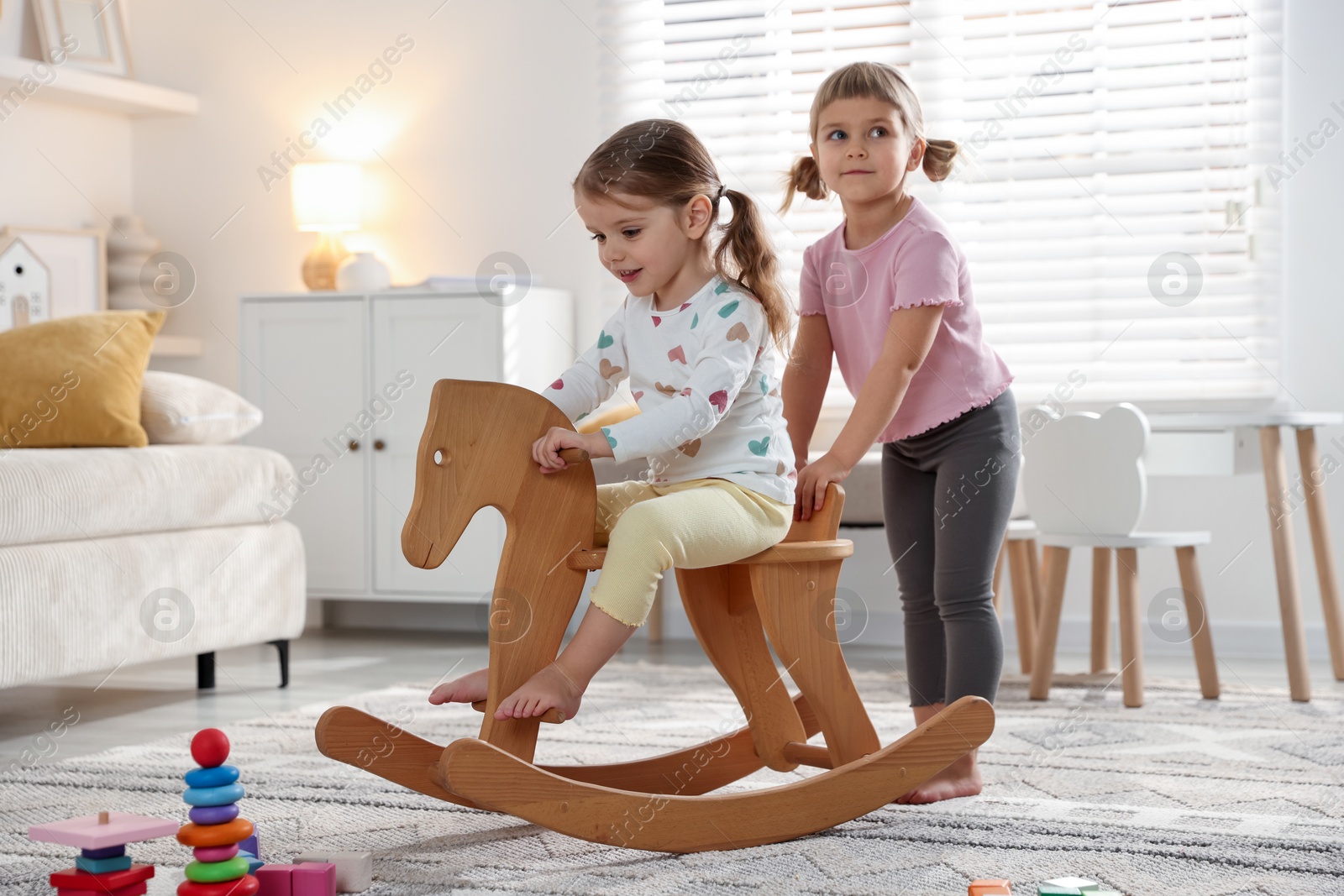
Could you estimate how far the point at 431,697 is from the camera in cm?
139

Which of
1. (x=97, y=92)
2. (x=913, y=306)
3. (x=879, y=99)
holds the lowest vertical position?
(x=913, y=306)

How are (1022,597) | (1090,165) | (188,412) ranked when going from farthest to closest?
(1090,165)
(1022,597)
(188,412)

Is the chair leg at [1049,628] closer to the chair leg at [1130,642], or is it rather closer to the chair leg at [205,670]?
the chair leg at [1130,642]

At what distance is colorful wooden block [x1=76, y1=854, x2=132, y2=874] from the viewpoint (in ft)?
3.77

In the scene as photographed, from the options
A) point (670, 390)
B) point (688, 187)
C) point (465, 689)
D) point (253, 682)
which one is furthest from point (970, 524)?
point (253, 682)

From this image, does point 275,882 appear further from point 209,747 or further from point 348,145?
point 348,145

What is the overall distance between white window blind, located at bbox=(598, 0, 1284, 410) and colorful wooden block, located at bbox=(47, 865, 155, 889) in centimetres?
249

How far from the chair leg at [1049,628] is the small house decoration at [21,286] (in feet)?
8.94

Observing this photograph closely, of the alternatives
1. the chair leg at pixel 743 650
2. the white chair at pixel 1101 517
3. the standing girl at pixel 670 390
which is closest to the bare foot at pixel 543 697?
the standing girl at pixel 670 390

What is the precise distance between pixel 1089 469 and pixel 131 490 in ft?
5.76

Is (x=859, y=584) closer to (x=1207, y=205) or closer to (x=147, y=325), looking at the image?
(x=1207, y=205)

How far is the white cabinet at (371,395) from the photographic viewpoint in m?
3.30

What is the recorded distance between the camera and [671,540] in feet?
4.45

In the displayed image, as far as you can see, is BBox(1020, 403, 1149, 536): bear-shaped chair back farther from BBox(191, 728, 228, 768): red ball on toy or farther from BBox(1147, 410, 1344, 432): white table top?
BBox(191, 728, 228, 768): red ball on toy
